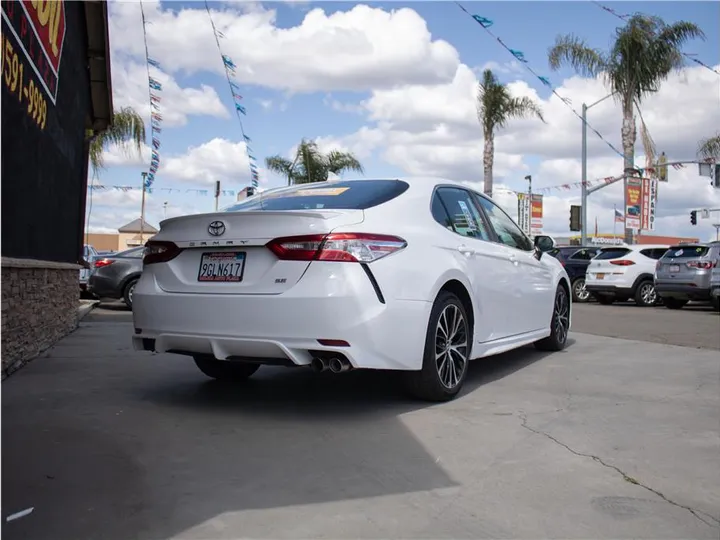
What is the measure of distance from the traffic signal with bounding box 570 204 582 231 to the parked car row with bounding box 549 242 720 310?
9487 mm

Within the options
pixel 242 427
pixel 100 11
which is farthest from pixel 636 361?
pixel 100 11

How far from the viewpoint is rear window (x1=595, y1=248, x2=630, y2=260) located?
17250 mm

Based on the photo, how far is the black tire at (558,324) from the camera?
7590 millimetres

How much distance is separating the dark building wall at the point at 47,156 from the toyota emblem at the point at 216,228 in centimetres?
192

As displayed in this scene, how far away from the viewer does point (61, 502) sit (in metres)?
2.97

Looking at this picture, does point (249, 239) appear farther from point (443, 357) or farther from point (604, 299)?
point (604, 299)

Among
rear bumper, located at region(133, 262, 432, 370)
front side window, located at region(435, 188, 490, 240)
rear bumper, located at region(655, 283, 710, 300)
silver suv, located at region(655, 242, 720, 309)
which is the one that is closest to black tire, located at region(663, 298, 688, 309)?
silver suv, located at region(655, 242, 720, 309)

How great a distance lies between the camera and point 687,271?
1516 cm

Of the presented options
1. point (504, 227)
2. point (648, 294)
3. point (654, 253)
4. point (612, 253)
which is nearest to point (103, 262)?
point (504, 227)

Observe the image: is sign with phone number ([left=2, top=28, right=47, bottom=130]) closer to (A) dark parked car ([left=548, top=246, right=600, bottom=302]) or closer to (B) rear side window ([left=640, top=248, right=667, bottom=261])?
(B) rear side window ([left=640, top=248, right=667, bottom=261])

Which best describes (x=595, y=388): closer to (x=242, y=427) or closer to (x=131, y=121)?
(x=242, y=427)

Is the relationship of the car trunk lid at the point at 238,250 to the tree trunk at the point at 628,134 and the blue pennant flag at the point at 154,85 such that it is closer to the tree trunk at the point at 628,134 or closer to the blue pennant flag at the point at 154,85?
the blue pennant flag at the point at 154,85

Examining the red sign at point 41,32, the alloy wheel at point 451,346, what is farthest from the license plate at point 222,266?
the red sign at point 41,32

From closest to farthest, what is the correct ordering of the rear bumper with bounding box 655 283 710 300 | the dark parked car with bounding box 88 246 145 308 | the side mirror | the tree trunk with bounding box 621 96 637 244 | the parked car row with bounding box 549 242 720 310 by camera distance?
1. the side mirror
2. the dark parked car with bounding box 88 246 145 308
3. the rear bumper with bounding box 655 283 710 300
4. the parked car row with bounding box 549 242 720 310
5. the tree trunk with bounding box 621 96 637 244
